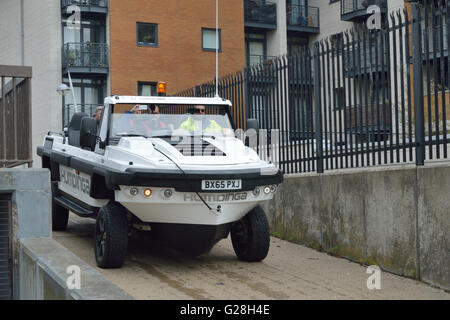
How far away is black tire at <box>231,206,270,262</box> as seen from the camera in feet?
27.7

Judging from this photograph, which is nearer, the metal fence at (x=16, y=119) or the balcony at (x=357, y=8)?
the metal fence at (x=16, y=119)

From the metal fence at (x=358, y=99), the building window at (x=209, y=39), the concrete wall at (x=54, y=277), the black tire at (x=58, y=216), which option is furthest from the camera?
the building window at (x=209, y=39)

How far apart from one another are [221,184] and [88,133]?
2126 mm

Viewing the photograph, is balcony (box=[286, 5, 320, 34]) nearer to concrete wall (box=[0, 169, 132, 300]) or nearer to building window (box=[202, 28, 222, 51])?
building window (box=[202, 28, 222, 51])

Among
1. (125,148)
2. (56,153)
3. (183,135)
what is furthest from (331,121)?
(56,153)

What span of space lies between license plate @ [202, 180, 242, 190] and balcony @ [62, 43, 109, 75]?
2278 centimetres

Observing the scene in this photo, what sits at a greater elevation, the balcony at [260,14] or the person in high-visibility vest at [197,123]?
the balcony at [260,14]

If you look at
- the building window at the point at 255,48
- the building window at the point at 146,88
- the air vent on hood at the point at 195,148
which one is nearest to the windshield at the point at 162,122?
the air vent on hood at the point at 195,148

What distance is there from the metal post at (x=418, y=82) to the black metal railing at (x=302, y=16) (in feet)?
94.2

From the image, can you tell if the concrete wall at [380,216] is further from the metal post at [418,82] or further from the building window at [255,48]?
the building window at [255,48]

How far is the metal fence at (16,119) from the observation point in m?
8.81

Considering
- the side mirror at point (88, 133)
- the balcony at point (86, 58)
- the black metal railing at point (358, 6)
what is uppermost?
the black metal railing at point (358, 6)

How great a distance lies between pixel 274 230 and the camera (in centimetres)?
1091

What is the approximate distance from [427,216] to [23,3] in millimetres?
28214
